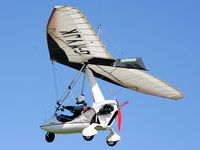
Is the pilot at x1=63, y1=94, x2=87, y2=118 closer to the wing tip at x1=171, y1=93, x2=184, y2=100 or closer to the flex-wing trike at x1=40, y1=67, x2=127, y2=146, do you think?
the flex-wing trike at x1=40, y1=67, x2=127, y2=146

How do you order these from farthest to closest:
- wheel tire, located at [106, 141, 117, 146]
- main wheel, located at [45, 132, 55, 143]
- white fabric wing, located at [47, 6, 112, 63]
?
main wheel, located at [45, 132, 55, 143]
wheel tire, located at [106, 141, 117, 146]
white fabric wing, located at [47, 6, 112, 63]

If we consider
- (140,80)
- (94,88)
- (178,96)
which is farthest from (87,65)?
(178,96)

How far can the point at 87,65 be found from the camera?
4834 cm

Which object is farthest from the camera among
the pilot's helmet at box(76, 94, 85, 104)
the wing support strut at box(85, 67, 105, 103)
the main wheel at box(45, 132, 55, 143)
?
the main wheel at box(45, 132, 55, 143)

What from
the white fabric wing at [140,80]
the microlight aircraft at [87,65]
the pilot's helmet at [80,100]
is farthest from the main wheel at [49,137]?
the white fabric wing at [140,80]

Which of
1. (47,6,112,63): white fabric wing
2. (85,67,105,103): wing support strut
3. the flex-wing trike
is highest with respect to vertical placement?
(47,6,112,63): white fabric wing

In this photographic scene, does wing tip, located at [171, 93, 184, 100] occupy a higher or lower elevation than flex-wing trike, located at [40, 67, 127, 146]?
higher

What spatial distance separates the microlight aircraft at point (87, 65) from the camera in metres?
44.9

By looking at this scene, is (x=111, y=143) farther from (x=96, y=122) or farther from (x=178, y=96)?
(x=178, y=96)

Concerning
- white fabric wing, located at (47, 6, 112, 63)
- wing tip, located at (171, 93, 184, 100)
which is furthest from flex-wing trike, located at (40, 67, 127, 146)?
wing tip, located at (171, 93, 184, 100)

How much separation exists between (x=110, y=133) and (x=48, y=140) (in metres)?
4.05

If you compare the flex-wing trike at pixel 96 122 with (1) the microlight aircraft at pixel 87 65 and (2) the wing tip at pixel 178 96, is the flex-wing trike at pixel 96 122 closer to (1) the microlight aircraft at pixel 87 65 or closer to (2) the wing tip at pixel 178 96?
(1) the microlight aircraft at pixel 87 65

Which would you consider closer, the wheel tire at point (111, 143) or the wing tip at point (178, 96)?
the wheel tire at point (111, 143)

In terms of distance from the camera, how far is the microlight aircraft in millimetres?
44875
